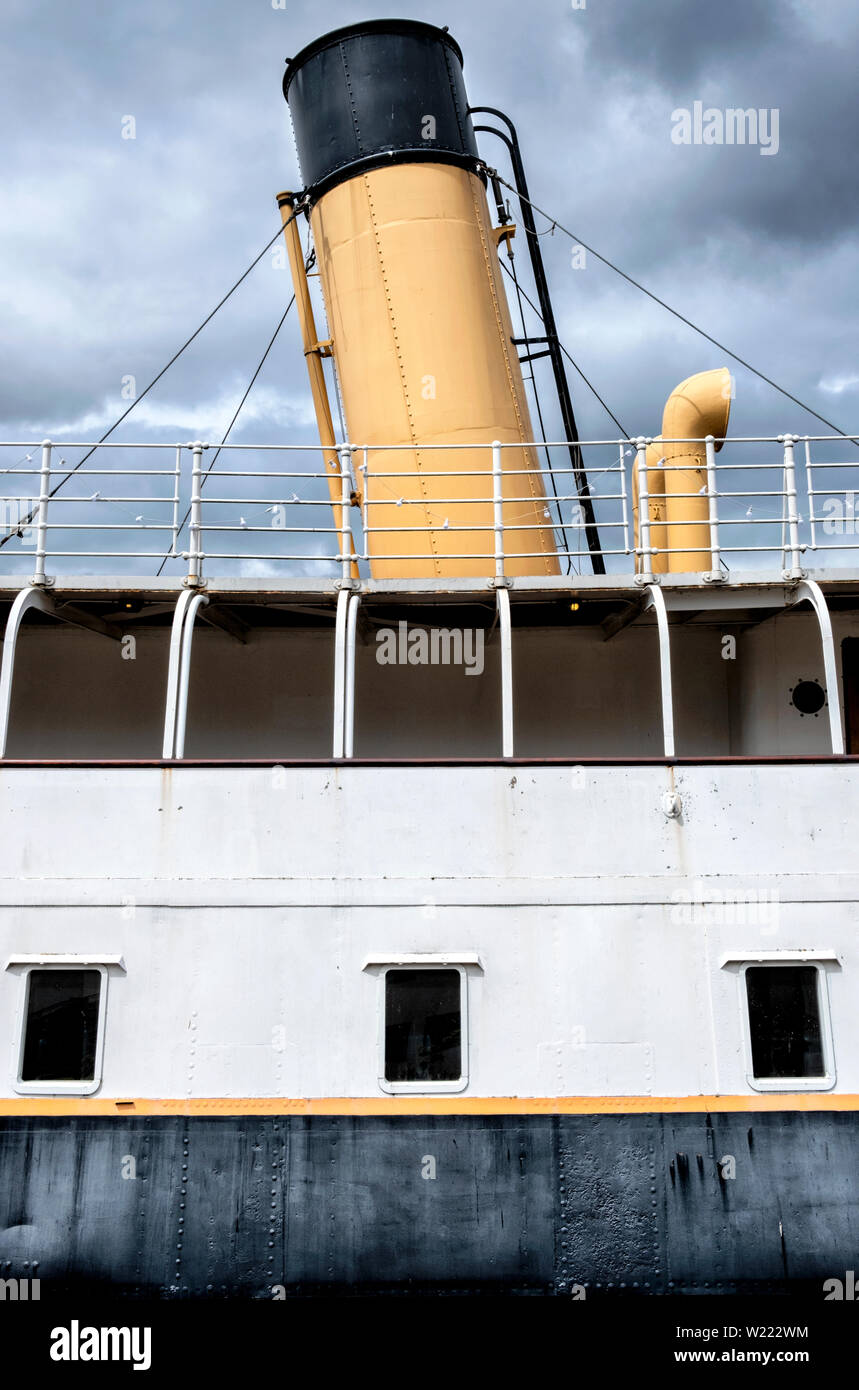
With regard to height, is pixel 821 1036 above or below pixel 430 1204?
above

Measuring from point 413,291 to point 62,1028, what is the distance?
915cm

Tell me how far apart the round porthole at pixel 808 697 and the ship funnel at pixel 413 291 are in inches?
132

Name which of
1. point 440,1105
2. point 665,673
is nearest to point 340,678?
point 665,673

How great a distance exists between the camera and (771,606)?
9977 millimetres

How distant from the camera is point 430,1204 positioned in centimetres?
800

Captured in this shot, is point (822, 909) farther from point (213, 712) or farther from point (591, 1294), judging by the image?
point (213, 712)

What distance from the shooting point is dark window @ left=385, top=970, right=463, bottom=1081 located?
834cm

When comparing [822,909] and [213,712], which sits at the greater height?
[213,712]

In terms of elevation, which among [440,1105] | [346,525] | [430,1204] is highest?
[346,525]

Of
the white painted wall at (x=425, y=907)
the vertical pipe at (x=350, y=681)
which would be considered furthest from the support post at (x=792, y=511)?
the vertical pipe at (x=350, y=681)

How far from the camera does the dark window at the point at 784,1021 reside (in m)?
8.38

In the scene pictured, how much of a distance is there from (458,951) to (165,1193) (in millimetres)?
2999

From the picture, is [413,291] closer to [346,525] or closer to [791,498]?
[346,525]
